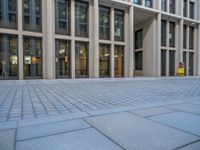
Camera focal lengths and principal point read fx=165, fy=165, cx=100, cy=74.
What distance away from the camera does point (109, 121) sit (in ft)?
11.9

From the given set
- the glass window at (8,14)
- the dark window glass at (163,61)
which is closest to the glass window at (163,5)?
the dark window glass at (163,61)

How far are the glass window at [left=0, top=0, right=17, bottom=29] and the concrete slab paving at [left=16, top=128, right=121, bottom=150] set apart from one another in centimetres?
1540

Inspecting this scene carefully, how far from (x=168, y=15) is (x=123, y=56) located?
9968 millimetres

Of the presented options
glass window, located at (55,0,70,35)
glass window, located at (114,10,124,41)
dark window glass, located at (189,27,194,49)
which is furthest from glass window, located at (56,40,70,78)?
dark window glass, located at (189,27,194,49)

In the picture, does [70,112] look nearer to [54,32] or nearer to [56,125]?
[56,125]

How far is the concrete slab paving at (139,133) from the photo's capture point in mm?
2559

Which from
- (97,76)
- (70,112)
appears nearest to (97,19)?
(97,76)

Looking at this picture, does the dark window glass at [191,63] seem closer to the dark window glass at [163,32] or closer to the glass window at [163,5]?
the dark window glass at [163,32]

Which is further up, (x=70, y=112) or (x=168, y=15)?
(x=168, y=15)

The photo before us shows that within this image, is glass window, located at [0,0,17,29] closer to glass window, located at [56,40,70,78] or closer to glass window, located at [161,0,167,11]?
glass window, located at [56,40,70,78]

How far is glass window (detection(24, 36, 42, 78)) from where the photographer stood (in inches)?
620

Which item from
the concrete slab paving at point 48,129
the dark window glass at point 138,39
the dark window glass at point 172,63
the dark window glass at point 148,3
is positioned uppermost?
the dark window glass at point 148,3

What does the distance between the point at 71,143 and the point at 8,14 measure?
16.3 meters

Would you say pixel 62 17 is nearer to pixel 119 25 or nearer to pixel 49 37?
pixel 49 37
